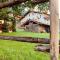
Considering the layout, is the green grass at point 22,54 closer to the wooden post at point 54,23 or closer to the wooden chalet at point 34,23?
the wooden post at point 54,23

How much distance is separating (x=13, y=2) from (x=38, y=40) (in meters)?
1.47

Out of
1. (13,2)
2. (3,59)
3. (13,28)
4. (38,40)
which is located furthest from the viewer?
(13,28)

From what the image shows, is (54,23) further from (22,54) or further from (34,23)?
(34,23)

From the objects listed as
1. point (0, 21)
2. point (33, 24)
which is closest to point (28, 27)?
point (33, 24)

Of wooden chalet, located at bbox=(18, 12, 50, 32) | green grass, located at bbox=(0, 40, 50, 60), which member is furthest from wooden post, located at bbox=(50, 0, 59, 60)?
wooden chalet, located at bbox=(18, 12, 50, 32)

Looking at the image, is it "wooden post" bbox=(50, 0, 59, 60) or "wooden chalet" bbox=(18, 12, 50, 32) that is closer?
"wooden post" bbox=(50, 0, 59, 60)

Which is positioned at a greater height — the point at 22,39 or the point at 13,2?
the point at 13,2

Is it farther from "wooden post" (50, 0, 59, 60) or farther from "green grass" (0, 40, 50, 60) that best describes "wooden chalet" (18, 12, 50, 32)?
"wooden post" (50, 0, 59, 60)

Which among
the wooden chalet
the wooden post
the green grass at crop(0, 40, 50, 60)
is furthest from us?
the wooden chalet

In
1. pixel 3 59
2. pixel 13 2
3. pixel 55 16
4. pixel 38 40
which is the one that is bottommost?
pixel 3 59

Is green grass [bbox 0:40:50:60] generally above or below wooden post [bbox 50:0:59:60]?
below

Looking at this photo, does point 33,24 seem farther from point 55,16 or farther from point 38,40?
point 55,16

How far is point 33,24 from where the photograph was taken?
27359mm

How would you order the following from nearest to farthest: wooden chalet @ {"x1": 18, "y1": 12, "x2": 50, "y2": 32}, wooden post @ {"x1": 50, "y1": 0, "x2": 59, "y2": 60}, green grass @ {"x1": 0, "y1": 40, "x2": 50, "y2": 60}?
wooden post @ {"x1": 50, "y1": 0, "x2": 59, "y2": 60} → green grass @ {"x1": 0, "y1": 40, "x2": 50, "y2": 60} → wooden chalet @ {"x1": 18, "y1": 12, "x2": 50, "y2": 32}
